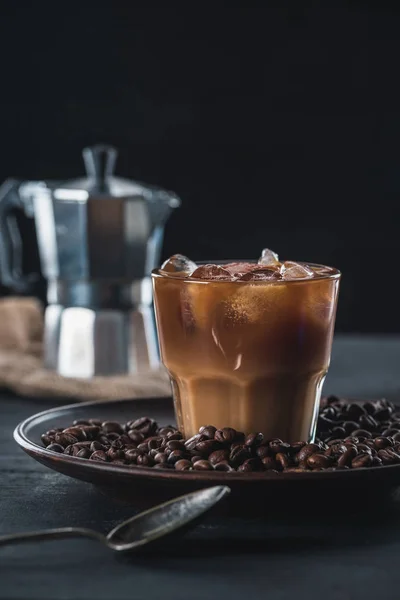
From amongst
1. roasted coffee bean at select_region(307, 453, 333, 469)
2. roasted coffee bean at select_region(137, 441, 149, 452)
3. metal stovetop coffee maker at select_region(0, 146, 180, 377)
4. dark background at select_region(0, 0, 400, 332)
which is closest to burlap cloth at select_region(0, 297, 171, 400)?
metal stovetop coffee maker at select_region(0, 146, 180, 377)

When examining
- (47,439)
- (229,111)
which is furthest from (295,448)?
(229,111)

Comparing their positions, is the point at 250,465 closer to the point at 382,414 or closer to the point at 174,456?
the point at 174,456

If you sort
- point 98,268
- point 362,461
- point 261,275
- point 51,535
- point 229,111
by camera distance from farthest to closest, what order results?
point 229,111 → point 98,268 → point 261,275 → point 362,461 → point 51,535

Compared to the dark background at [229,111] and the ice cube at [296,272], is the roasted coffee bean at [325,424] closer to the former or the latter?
the ice cube at [296,272]

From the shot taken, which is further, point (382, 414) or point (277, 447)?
point (382, 414)

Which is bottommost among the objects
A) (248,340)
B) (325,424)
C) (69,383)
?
(69,383)

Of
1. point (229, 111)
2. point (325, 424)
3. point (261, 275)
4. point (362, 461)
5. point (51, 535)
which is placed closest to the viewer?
point (51, 535)

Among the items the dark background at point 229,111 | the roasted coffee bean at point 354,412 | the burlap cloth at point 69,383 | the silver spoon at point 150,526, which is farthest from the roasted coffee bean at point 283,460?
the dark background at point 229,111
